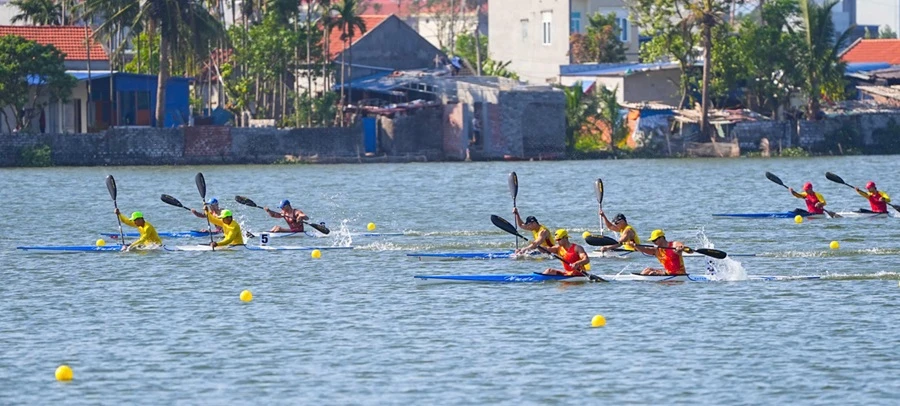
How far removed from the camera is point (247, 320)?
69.1 ft

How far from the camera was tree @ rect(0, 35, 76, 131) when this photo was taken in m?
57.9

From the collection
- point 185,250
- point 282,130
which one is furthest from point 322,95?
point 185,250

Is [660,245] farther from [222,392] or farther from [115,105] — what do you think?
[115,105]

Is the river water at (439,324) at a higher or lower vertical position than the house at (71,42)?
lower

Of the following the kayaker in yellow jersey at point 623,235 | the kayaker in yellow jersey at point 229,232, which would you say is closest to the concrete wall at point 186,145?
the kayaker in yellow jersey at point 229,232

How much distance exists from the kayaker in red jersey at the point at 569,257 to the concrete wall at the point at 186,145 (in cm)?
3891

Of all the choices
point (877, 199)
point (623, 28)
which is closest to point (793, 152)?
point (623, 28)

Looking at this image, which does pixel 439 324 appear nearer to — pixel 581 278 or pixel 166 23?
pixel 581 278

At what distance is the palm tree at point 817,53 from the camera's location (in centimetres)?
6650

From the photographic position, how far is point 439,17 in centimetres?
13100

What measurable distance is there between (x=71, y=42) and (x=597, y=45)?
24.8 metres

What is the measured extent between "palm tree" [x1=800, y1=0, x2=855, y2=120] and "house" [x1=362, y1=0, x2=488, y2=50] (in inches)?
2216

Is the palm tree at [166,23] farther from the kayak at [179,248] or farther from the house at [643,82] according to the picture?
the kayak at [179,248]

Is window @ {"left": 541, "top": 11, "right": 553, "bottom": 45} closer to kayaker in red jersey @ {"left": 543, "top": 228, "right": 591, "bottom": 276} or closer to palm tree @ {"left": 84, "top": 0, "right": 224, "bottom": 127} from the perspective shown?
palm tree @ {"left": 84, "top": 0, "right": 224, "bottom": 127}
